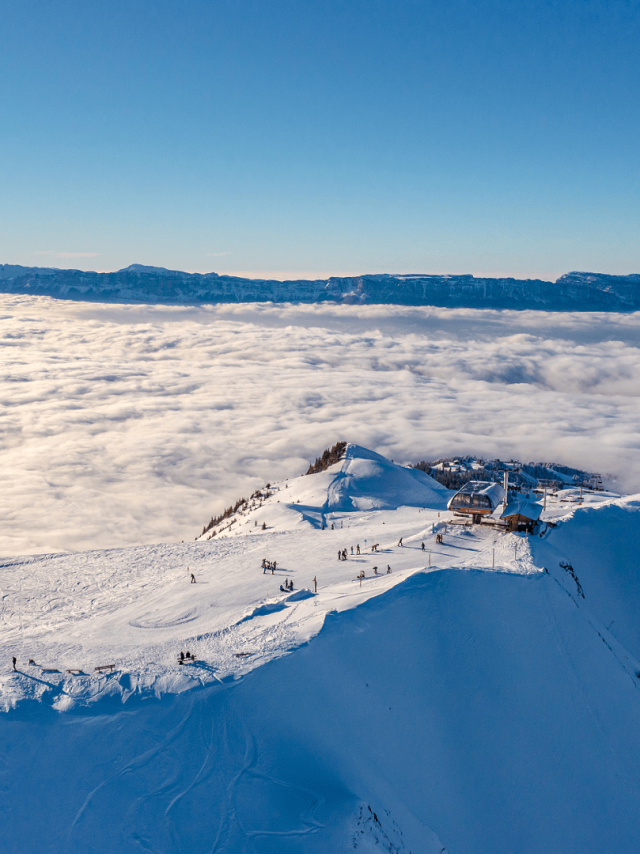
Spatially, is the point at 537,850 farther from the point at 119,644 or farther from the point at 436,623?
the point at 119,644

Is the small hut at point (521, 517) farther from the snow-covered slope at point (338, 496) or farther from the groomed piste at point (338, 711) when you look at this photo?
the snow-covered slope at point (338, 496)

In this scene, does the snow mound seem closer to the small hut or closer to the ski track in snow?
the ski track in snow

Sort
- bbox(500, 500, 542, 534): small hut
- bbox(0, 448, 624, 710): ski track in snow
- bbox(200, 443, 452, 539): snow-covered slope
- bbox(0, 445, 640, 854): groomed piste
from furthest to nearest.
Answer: bbox(200, 443, 452, 539): snow-covered slope
bbox(500, 500, 542, 534): small hut
bbox(0, 448, 624, 710): ski track in snow
bbox(0, 445, 640, 854): groomed piste

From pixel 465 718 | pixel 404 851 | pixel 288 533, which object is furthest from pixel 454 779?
pixel 288 533

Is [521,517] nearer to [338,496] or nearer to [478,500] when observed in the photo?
A: [478,500]

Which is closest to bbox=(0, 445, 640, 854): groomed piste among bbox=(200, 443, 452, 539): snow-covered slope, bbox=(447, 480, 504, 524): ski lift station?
bbox=(447, 480, 504, 524): ski lift station

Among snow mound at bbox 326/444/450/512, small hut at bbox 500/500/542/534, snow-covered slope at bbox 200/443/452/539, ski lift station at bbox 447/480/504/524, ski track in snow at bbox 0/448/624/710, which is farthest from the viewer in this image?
snow mound at bbox 326/444/450/512
